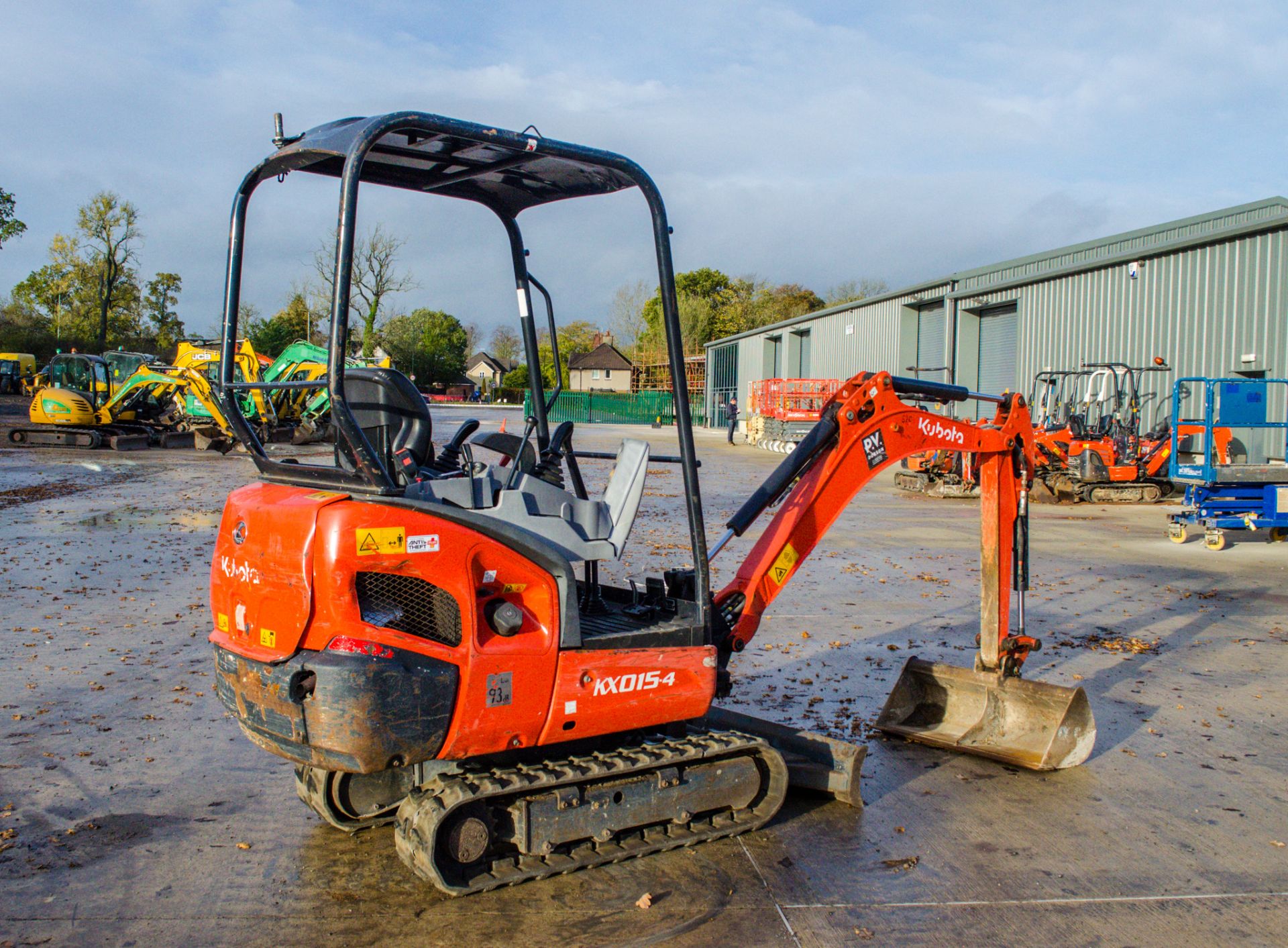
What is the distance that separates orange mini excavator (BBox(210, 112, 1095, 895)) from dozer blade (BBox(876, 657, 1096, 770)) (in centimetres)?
117

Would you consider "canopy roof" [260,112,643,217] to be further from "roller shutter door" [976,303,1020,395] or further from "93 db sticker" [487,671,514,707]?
"roller shutter door" [976,303,1020,395]

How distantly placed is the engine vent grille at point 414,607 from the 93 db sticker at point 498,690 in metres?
0.19

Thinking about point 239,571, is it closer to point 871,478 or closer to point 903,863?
point 903,863

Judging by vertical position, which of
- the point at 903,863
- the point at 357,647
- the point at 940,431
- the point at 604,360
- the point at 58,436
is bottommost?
the point at 903,863

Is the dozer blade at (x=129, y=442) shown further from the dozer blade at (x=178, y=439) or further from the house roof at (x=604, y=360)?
the house roof at (x=604, y=360)

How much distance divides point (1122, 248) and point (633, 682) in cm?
2564

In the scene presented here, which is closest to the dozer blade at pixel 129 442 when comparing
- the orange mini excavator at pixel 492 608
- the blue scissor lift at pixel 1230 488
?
the blue scissor lift at pixel 1230 488

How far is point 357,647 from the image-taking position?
358 cm

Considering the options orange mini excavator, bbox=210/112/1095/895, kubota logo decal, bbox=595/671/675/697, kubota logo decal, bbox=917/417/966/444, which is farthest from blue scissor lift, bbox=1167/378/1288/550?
kubota logo decal, bbox=595/671/675/697

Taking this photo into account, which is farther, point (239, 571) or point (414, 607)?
point (239, 571)

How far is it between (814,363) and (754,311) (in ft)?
91.9

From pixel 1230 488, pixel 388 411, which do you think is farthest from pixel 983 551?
pixel 1230 488

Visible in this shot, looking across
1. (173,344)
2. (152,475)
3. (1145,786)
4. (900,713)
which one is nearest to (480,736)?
(900,713)

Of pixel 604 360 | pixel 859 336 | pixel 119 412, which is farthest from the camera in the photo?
pixel 604 360
